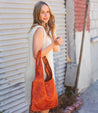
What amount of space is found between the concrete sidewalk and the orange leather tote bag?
2.34 meters

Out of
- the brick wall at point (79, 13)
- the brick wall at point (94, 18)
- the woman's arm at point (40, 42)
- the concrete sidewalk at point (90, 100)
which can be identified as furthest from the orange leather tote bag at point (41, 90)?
the brick wall at point (94, 18)

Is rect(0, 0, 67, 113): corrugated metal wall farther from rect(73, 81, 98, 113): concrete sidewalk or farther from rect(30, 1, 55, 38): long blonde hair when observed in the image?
rect(73, 81, 98, 113): concrete sidewalk

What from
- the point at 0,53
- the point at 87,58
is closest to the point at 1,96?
the point at 0,53

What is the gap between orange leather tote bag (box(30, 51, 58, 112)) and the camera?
2615 mm

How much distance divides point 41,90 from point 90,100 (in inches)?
122

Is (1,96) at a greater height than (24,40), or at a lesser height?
lesser

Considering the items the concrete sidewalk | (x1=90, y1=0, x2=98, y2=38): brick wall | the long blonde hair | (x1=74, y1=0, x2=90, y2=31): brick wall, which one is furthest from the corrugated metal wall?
(x1=90, y1=0, x2=98, y2=38): brick wall

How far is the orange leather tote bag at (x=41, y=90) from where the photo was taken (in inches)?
103

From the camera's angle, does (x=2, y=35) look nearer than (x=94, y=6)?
Yes

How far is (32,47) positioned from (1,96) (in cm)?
154

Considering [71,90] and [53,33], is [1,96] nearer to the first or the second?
[53,33]

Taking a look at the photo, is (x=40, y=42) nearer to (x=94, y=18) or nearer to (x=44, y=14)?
(x=44, y=14)

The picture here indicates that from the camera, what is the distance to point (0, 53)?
3842 mm

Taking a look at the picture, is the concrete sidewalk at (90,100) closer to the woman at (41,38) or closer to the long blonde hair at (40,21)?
the woman at (41,38)
